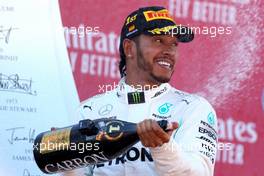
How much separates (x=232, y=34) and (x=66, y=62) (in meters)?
0.61

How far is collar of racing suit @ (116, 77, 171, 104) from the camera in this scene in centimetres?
215

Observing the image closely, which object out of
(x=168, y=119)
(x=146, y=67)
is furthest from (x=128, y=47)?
(x=168, y=119)

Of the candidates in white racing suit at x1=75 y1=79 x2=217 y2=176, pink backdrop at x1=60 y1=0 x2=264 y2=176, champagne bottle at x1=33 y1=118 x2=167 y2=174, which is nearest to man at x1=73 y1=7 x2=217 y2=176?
white racing suit at x1=75 y1=79 x2=217 y2=176

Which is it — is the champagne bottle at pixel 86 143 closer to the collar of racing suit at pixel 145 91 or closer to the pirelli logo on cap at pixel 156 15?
the collar of racing suit at pixel 145 91

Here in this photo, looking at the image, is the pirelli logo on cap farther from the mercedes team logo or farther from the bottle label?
the bottle label

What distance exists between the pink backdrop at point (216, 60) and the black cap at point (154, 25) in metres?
0.44

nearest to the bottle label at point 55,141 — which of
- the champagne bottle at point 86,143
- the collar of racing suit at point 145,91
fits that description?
the champagne bottle at point 86,143

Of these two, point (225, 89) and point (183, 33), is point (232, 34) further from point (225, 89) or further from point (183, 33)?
point (183, 33)

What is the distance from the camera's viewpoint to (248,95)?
104 inches

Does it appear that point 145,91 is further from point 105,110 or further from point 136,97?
point 105,110

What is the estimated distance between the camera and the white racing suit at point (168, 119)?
5.98 feet

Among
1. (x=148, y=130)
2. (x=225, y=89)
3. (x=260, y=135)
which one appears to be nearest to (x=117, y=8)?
(x=225, y=89)

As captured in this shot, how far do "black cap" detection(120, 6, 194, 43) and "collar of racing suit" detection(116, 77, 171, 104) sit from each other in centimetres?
15

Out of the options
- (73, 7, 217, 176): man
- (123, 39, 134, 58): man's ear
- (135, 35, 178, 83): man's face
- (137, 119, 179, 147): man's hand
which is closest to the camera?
(137, 119, 179, 147): man's hand
